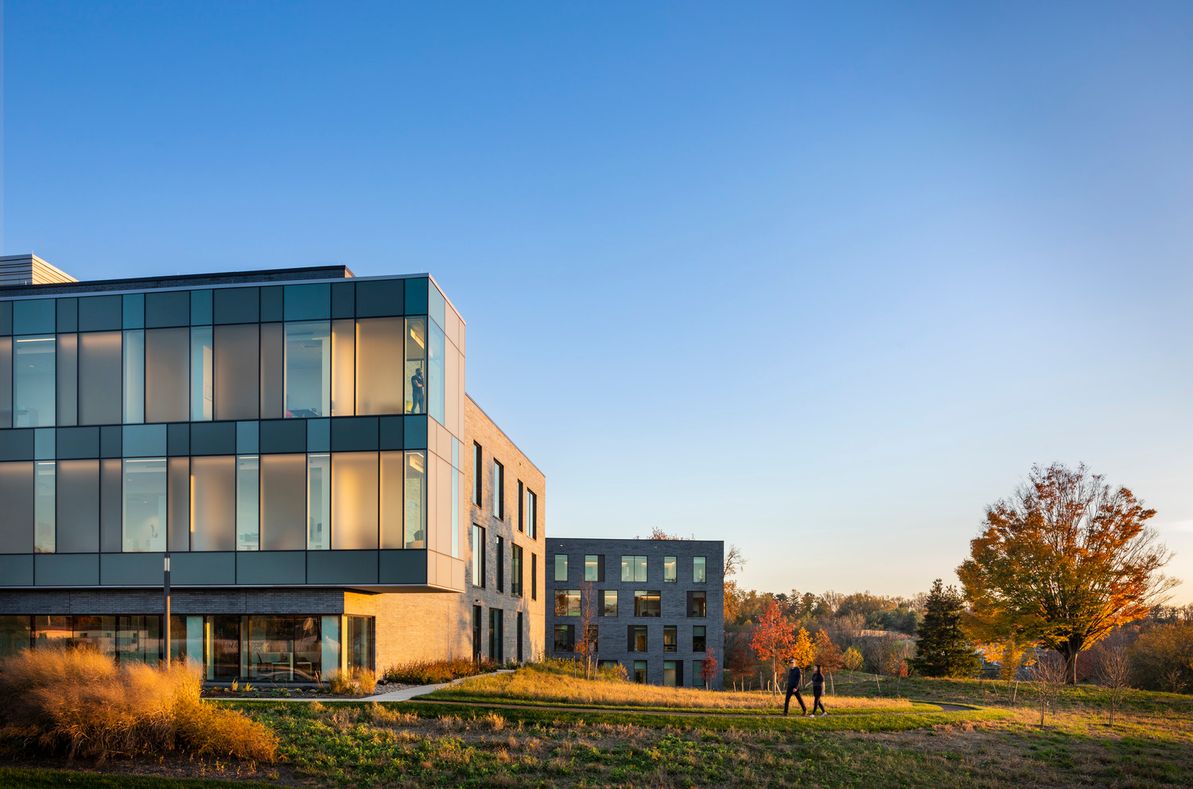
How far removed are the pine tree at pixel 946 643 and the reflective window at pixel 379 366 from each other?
142ft

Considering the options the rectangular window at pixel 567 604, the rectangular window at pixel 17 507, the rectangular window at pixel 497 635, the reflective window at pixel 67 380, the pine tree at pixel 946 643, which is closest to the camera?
the rectangular window at pixel 17 507

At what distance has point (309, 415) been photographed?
27953mm

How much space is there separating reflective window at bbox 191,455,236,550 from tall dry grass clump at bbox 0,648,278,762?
9383 mm

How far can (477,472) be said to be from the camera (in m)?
40.5

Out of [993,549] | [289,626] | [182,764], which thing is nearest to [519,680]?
[289,626]

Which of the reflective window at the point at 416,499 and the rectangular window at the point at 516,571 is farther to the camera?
the rectangular window at the point at 516,571

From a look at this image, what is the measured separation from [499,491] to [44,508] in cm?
2088

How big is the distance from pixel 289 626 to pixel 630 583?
45162 millimetres

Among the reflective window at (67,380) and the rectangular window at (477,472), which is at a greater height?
the reflective window at (67,380)

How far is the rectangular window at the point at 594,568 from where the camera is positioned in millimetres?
70312

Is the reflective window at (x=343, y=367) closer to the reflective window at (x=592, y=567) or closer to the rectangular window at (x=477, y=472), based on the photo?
the rectangular window at (x=477, y=472)

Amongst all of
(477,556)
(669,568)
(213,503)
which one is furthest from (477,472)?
(669,568)

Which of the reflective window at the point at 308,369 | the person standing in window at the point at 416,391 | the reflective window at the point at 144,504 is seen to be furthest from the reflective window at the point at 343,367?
the reflective window at the point at 144,504

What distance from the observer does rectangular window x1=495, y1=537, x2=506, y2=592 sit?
45.5 meters
